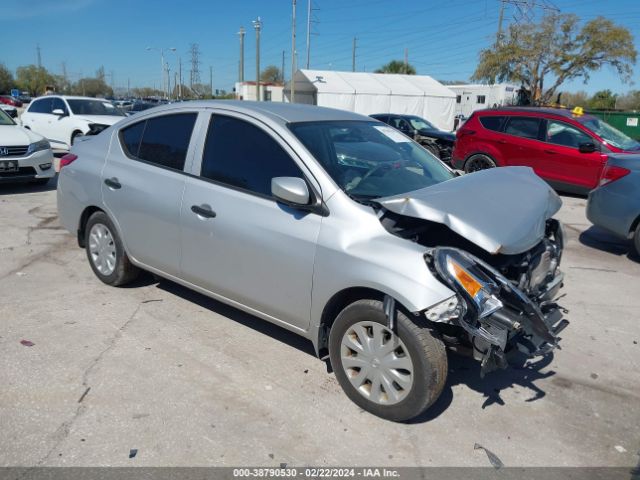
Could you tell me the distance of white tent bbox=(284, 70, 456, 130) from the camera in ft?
113

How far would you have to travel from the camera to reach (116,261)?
4.73 metres

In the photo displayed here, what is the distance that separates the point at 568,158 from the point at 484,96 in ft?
111

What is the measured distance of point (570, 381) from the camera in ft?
12.0

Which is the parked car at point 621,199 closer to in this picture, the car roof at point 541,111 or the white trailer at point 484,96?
the car roof at point 541,111

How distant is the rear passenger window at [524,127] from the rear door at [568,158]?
22 centimetres

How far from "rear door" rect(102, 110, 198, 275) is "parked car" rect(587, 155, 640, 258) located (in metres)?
5.35

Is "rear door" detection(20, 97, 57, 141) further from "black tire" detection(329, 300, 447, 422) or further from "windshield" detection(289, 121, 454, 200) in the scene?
"black tire" detection(329, 300, 447, 422)

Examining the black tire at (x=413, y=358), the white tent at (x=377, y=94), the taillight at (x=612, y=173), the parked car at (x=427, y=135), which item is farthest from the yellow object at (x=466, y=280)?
the white tent at (x=377, y=94)

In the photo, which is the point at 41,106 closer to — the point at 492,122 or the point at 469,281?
the point at 492,122

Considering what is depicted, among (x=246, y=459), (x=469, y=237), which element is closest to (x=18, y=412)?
(x=246, y=459)

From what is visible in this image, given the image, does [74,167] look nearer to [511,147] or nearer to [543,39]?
[511,147]

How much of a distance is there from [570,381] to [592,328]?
3.58ft

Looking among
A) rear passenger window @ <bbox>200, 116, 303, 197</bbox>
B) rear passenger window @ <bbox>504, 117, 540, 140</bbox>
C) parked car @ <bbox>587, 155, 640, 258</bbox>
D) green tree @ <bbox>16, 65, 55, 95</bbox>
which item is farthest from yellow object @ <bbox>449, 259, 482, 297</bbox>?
green tree @ <bbox>16, 65, 55, 95</bbox>

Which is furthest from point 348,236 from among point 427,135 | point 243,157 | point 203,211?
point 427,135
